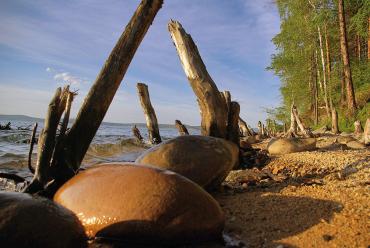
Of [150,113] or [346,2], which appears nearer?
[150,113]

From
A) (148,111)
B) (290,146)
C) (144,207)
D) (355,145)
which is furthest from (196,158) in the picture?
(148,111)

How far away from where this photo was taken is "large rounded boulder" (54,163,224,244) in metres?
2.35

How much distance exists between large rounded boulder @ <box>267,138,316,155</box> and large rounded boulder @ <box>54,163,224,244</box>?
16.9 ft

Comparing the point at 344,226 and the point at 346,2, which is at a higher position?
the point at 346,2

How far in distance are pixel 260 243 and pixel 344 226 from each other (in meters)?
0.62

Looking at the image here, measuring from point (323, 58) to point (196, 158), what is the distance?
2129cm

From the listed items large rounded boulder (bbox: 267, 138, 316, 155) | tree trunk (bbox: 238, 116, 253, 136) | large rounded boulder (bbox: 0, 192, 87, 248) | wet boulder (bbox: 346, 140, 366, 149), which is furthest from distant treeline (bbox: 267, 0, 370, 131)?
large rounded boulder (bbox: 0, 192, 87, 248)

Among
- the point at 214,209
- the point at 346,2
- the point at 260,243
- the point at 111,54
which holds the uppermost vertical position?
the point at 346,2

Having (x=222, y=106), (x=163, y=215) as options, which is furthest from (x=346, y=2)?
(x=163, y=215)

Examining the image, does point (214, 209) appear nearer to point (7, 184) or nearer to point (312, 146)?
point (7, 184)

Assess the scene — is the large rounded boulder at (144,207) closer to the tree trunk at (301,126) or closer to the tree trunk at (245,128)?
the tree trunk at (301,126)

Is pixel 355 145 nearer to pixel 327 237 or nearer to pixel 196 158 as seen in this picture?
pixel 196 158

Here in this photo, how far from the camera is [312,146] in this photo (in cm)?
760

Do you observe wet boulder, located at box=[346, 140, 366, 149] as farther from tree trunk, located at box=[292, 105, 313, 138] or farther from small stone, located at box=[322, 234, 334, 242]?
small stone, located at box=[322, 234, 334, 242]
